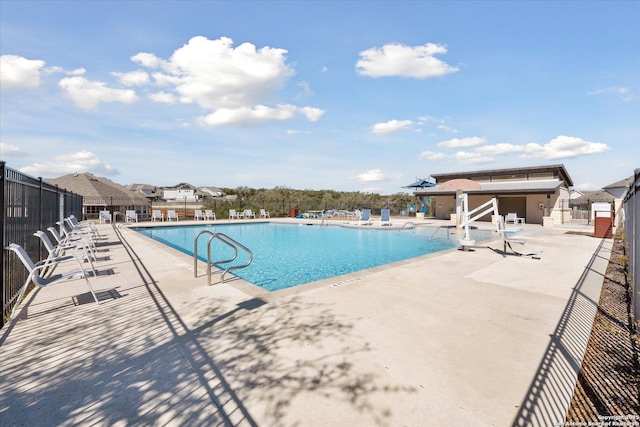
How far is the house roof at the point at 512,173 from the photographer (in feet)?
75.8

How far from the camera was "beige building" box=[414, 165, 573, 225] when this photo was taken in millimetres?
20781

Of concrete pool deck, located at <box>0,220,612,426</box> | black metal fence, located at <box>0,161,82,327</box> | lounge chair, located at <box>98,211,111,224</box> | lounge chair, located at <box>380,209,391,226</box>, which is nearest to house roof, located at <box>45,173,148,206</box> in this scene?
lounge chair, located at <box>98,211,111,224</box>

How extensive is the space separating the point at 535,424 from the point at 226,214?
2639 centimetres

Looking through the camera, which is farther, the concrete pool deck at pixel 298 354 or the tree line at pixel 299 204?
the tree line at pixel 299 204

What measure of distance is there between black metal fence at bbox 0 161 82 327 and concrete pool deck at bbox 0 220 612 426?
394mm

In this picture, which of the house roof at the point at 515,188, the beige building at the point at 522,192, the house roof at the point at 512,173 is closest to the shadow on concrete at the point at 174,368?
the beige building at the point at 522,192

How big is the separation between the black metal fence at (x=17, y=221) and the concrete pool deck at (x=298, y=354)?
39 cm

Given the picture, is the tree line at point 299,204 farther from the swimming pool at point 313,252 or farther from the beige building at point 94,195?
the swimming pool at point 313,252

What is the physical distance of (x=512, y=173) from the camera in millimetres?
24938

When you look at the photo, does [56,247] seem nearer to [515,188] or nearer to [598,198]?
[515,188]

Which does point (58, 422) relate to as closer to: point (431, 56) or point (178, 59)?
point (178, 59)

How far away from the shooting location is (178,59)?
1322 centimetres

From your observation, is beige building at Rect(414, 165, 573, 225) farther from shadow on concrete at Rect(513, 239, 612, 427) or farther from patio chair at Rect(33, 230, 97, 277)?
patio chair at Rect(33, 230, 97, 277)

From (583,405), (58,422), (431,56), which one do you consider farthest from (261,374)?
(431,56)
